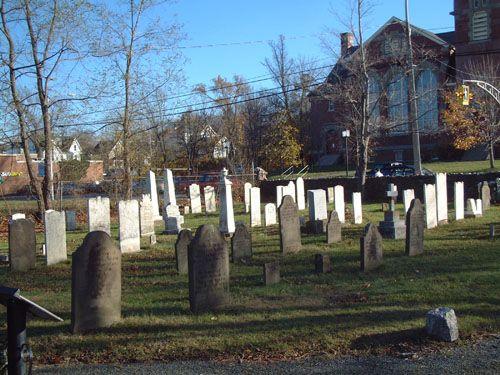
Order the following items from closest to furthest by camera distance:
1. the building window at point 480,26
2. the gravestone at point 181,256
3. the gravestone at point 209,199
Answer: the gravestone at point 181,256, the gravestone at point 209,199, the building window at point 480,26

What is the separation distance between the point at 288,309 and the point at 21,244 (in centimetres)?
636

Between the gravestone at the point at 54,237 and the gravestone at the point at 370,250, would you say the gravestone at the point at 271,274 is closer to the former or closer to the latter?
the gravestone at the point at 370,250

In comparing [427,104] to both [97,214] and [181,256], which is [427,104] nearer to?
[97,214]

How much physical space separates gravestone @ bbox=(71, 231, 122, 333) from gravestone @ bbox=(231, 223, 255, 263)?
14.2ft

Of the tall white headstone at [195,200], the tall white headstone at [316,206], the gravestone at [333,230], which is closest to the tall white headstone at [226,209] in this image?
the tall white headstone at [316,206]

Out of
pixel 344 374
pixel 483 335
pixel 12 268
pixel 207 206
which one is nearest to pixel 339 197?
pixel 207 206

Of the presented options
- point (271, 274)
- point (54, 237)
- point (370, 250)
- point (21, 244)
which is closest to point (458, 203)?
point (370, 250)

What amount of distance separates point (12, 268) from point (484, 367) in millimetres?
9060

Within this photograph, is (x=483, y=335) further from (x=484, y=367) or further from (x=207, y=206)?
(x=207, y=206)

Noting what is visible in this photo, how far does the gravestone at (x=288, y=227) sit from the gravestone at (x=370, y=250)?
2.36 meters

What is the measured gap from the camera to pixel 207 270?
24.7 ft

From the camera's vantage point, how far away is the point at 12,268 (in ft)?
36.5

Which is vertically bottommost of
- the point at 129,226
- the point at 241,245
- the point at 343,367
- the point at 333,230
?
the point at 343,367

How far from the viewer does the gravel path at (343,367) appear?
5262mm
